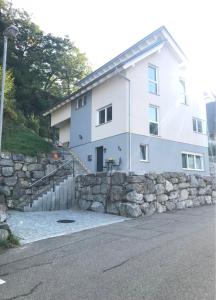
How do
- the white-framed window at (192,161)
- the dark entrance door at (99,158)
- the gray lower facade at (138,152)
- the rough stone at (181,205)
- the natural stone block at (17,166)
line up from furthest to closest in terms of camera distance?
the white-framed window at (192,161) → the dark entrance door at (99,158) → the gray lower facade at (138,152) → the natural stone block at (17,166) → the rough stone at (181,205)

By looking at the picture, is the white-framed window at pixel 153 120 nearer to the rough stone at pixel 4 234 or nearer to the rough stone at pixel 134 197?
the rough stone at pixel 134 197

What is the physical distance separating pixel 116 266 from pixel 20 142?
11.8 metres

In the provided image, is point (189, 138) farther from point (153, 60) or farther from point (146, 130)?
point (153, 60)

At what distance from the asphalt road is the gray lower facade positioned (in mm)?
6489

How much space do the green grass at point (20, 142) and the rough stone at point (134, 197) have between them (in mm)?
6429

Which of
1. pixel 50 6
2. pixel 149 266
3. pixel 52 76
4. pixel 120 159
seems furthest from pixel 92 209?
pixel 52 76

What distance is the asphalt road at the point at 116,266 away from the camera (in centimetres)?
395

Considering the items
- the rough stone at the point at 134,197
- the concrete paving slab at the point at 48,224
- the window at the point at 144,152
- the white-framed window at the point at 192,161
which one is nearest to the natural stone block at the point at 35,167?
the concrete paving slab at the point at 48,224

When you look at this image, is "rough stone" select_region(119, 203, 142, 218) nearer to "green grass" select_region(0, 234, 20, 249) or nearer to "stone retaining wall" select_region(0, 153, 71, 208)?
"stone retaining wall" select_region(0, 153, 71, 208)

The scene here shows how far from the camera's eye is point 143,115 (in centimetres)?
1595

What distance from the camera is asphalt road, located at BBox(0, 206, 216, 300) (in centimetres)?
395

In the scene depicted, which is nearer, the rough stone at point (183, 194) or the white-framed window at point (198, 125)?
the rough stone at point (183, 194)

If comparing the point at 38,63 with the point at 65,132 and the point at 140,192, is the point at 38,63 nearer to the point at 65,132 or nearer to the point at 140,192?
the point at 65,132

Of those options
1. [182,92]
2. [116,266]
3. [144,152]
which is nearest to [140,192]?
[144,152]
